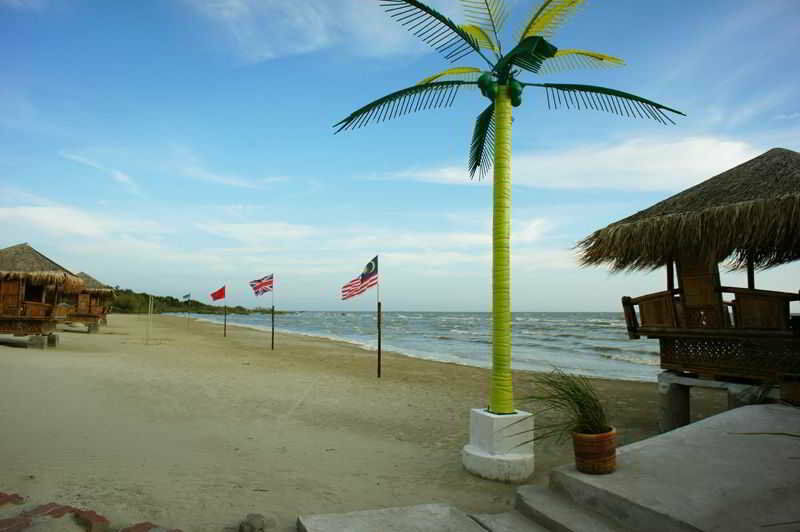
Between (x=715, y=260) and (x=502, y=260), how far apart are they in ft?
11.6

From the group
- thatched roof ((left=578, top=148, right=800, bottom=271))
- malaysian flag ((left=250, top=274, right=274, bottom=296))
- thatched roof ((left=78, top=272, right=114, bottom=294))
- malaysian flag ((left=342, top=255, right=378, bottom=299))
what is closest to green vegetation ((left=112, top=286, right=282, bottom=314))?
thatched roof ((left=78, top=272, right=114, bottom=294))

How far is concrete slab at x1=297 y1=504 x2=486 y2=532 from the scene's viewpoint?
3680mm

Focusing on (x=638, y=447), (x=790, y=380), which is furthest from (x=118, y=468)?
(x=790, y=380)

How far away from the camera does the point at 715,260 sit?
282 inches

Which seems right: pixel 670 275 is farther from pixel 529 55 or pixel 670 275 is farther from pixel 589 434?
pixel 589 434

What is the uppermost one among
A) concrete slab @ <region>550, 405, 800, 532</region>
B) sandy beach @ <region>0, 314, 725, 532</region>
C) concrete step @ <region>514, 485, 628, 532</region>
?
concrete slab @ <region>550, 405, 800, 532</region>

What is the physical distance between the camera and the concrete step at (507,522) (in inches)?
149

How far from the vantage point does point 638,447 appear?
15.2 ft

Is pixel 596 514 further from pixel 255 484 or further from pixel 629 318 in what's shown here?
pixel 629 318

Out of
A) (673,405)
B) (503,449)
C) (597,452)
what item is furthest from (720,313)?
(597,452)

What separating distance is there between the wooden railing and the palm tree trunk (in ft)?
10.4

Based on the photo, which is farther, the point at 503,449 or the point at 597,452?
the point at 503,449

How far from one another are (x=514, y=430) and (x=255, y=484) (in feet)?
8.39

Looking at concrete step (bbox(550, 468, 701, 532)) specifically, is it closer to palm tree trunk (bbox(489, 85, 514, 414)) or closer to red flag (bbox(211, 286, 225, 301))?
palm tree trunk (bbox(489, 85, 514, 414))
